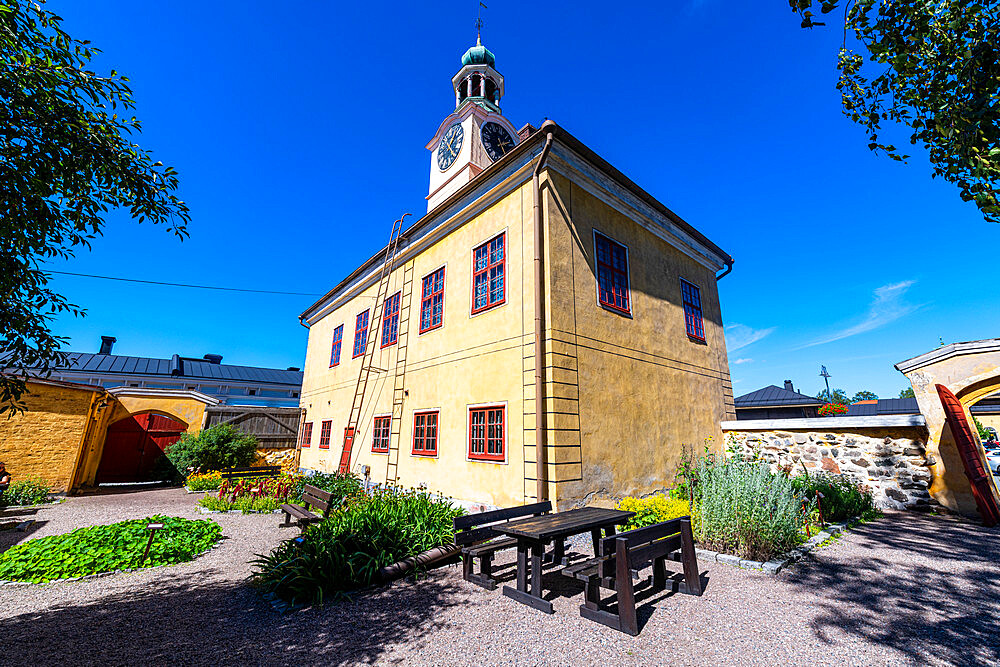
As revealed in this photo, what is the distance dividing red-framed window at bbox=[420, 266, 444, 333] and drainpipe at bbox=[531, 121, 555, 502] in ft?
12.4

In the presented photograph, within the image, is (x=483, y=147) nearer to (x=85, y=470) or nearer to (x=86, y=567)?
(x=86, y=567)

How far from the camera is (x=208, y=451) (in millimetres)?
14859

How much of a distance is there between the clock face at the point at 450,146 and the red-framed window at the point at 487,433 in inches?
486

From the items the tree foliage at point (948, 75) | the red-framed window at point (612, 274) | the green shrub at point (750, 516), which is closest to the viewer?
the tree foliage at point (948, 75)

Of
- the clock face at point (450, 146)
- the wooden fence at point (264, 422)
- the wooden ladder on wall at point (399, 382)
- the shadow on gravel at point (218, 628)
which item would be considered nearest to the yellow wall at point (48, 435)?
the wooden fence at point (264, 422)

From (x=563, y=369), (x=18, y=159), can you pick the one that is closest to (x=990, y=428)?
(x=563, y=369)

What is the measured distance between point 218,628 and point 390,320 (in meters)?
9.95

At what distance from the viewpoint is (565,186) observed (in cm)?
893

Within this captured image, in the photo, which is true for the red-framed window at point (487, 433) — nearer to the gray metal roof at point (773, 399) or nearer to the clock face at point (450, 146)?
the clock face at point (450, 146)

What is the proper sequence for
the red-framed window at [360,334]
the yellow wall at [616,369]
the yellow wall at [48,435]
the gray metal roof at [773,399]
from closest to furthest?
the yellow wall at [616,369], the yellow wall at [48,435], the red-framed window at [360,334], the gray metal roof at [773,399]

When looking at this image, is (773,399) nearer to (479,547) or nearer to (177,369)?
(479,547)

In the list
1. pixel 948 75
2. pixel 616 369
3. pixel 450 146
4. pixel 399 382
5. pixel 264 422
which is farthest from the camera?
pixel 264 422

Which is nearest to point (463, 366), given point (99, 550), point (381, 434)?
point (381, 434)

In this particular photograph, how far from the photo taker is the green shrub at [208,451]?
1474 cm
